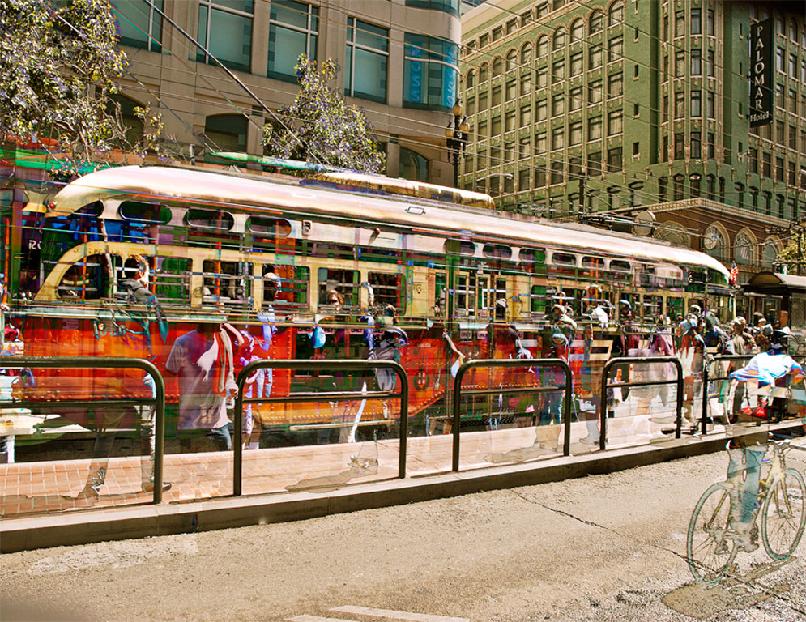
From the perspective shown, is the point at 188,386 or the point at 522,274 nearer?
the point at 188,386

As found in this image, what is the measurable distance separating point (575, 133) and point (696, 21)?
1061cm

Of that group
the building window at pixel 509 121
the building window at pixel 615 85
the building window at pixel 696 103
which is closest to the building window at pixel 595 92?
the building window at pixel 615 85

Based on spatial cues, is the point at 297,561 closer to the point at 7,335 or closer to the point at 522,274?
the point at 7,335

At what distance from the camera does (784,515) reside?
4.47m

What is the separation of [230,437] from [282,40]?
18.7m

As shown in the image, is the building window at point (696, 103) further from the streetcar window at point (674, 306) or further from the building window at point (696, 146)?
the streetcar window at point (674, 306)

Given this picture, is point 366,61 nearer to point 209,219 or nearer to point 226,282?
point 209,219

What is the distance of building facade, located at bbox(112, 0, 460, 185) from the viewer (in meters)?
19.9

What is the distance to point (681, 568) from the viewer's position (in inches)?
174

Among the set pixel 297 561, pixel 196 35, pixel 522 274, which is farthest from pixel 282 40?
pixel 297 561

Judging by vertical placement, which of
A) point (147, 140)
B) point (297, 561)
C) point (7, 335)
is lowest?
point (297, 561)

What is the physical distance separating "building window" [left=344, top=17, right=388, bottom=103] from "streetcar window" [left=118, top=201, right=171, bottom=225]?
1734 cm

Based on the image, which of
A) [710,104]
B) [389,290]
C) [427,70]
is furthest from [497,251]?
[710,104]

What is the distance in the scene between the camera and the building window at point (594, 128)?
46719 mm
